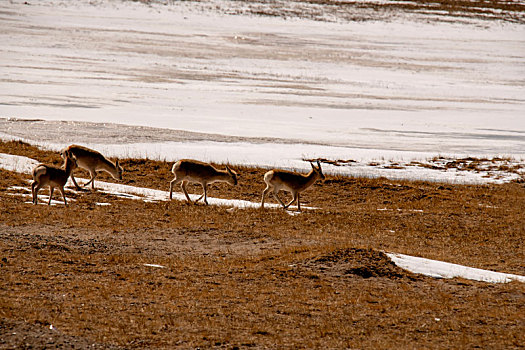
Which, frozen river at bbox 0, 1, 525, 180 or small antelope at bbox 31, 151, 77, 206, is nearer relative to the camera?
small antelope at bbox 31, 151, 77, 206

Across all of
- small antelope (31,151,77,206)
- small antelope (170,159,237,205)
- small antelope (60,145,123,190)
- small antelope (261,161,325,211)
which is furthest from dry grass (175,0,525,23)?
small antelope (31,151,77,206)

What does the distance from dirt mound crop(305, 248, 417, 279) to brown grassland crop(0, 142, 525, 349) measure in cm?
3

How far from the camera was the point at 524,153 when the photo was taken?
99.6 feet

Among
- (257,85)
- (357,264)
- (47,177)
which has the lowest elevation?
(257,85)

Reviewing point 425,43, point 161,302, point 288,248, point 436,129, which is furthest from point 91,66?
point 161,302

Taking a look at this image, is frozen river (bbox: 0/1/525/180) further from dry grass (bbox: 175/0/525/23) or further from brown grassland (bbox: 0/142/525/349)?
brown grassland (bbox: 0/142/525/349)

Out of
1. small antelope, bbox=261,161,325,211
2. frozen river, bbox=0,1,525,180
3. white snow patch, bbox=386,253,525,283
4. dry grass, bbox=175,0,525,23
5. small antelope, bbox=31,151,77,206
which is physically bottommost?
frozen river, bbox=0,1,525,180

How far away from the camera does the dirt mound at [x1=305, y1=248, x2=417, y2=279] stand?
497 inches

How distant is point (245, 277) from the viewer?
476 inches

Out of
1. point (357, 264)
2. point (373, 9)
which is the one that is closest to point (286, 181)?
point (357, 264)

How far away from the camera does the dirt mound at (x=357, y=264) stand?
41.4 ft

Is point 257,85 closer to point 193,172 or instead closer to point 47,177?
point 193,172

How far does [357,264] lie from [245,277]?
2141 mm

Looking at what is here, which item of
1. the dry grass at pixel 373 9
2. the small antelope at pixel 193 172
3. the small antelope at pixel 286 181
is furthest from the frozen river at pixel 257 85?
the small antelope at pixel 193 172
